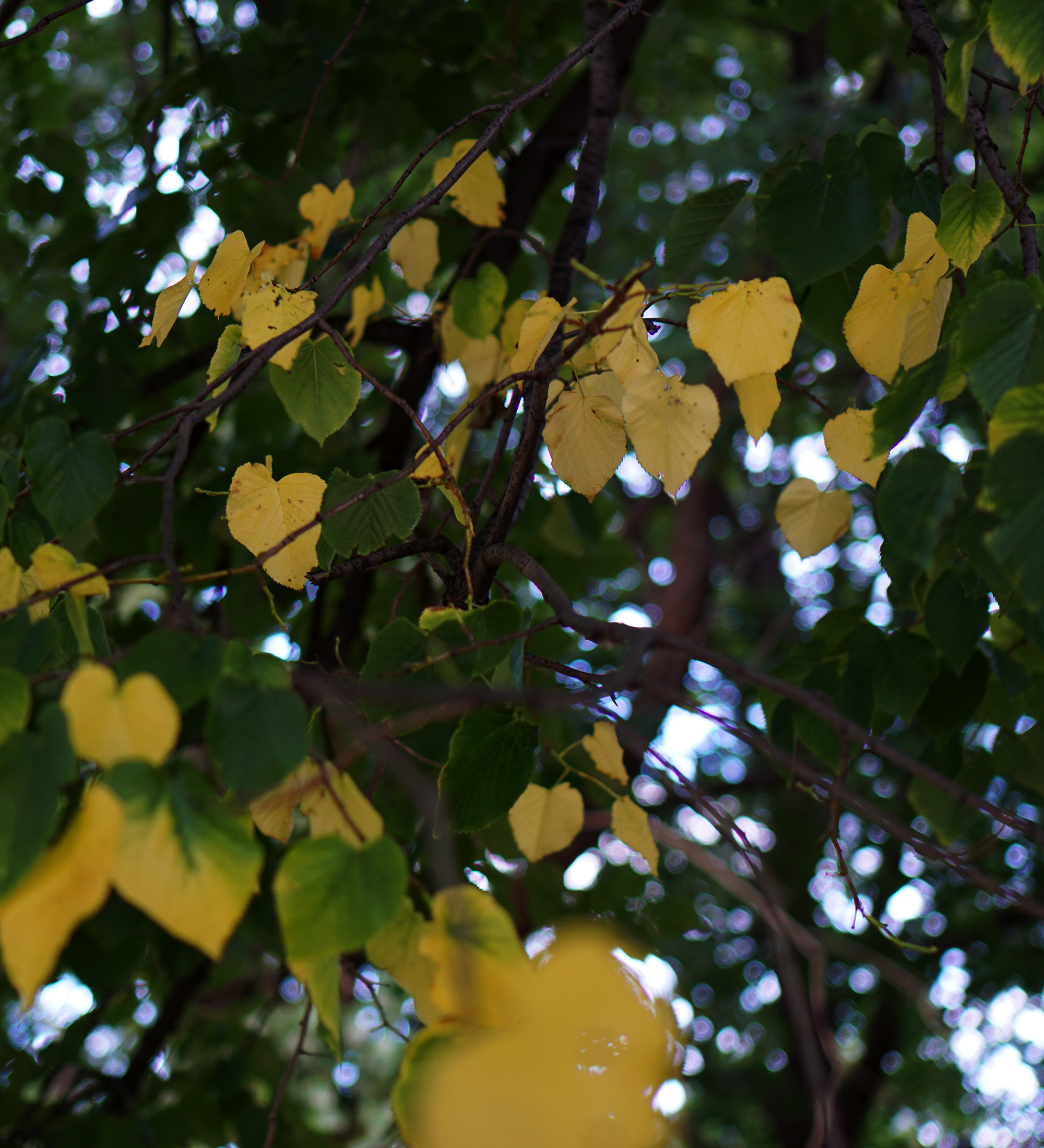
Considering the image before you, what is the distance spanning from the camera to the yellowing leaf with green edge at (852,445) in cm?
75

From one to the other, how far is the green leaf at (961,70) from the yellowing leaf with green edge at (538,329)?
36 centimetres

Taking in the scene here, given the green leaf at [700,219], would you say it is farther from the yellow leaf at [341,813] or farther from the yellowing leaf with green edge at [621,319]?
the yellow leaf at [341,813]

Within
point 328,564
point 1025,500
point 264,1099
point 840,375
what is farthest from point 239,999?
point 1025,500

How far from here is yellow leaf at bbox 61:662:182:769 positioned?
1.35 ft

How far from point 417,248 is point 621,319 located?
63 centimetres

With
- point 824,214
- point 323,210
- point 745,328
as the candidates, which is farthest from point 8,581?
point 824,214

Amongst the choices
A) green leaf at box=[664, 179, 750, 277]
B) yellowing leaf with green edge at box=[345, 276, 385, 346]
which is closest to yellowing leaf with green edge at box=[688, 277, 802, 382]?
green leaf at box=[664, 179, 750, 277]

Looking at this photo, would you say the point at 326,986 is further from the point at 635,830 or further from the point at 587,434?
the point at 587,434

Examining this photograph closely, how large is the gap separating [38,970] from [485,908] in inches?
8.1

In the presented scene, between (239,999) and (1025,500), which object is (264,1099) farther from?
(1025,500)

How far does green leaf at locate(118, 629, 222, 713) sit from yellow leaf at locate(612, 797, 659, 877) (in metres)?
0.36

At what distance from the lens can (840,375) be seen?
2.79m

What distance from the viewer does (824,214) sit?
834 millimetres

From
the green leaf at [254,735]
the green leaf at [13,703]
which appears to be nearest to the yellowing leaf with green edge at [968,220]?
the green leaf at [254,735]
